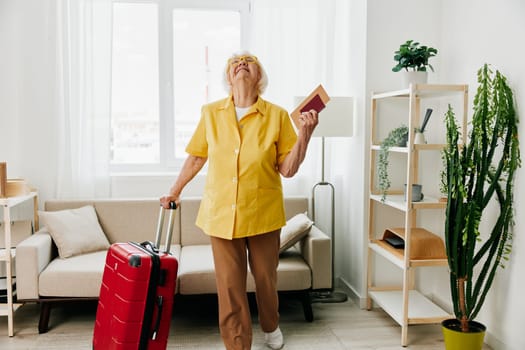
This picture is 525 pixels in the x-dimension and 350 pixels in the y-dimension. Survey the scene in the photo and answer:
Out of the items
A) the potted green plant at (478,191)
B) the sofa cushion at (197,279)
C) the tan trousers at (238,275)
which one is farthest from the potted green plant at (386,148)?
the sofa cushion at (197,279)

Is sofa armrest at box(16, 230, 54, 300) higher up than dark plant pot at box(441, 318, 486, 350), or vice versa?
sofa armrest at box(16, 230, 54, 300)

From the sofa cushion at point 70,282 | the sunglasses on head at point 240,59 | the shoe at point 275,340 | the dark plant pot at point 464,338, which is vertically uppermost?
the sunglasses on head at point 240,59

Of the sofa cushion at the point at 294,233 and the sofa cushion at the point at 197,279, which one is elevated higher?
the sofa cushion at the point at 294,233

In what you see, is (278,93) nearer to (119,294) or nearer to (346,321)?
(346,321)

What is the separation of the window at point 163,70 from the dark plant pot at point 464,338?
237 centimetres

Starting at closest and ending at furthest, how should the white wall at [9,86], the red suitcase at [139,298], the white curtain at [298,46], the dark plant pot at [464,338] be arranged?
the red suitcase at [139,298] < the dark plant pot at [464,338] < the white wall at [9,86] < the white curtain at [298,46]

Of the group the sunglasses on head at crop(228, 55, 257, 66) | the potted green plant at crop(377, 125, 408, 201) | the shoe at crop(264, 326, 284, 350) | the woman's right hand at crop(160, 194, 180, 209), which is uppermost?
the sunglasses on head at crop(228, 55, 257, 66)

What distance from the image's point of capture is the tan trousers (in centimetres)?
263

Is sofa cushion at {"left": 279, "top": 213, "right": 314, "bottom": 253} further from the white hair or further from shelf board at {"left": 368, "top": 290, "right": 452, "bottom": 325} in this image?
the white hair

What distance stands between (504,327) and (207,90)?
8.74ft

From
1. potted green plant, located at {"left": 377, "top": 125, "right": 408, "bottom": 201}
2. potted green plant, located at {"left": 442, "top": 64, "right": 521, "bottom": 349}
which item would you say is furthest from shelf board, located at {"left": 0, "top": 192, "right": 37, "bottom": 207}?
potted green plant, located at {"left": 442, "top": 64, "right": 521, "bottom": 349}

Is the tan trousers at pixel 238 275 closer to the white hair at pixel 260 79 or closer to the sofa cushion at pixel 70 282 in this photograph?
the white hair at pixel 260 79

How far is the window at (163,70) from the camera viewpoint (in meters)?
4.10

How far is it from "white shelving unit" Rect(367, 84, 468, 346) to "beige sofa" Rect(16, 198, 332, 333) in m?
0.40
